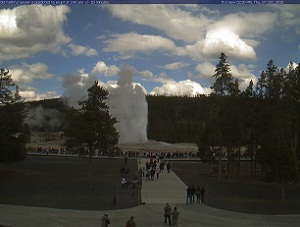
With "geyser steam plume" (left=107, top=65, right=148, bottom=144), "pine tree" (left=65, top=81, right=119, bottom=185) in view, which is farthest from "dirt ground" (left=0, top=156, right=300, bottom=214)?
"geyser steam plume" (left=107, top=65, right=148, bottom=144)

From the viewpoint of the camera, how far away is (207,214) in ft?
70.2

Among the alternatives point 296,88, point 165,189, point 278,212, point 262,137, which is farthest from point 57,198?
point 296,88

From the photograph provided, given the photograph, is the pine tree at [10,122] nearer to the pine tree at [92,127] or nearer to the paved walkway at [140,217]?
the pine tree at [92,127]

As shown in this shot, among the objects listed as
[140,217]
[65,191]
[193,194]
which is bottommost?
[140,217]

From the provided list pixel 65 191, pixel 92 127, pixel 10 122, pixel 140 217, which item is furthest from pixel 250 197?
pixel 10 122

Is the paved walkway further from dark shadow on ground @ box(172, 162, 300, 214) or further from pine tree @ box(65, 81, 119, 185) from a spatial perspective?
pine tree @ box(65, 81, 119, 185)

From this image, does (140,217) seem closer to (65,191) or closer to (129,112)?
(65,191)

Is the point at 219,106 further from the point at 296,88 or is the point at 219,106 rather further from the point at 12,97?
the point at 12,97

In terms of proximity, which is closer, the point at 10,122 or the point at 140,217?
the point at 140,217

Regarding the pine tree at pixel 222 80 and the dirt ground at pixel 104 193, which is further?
the pine tree at pixel 222 80

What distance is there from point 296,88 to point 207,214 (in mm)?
21571

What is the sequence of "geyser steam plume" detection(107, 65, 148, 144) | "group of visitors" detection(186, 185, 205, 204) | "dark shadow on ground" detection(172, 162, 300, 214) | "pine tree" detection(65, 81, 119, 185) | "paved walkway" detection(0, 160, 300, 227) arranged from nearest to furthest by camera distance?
1. "paved walkway" detection(0, 160, 300, 227)
2. "dark shadow on ground" detection(172, 162, 300, 214)
3. "group of visitors" detection(186, 185, 205, 204)
4. "pine tree" detection(65, 81, 119, 185)
5. "geyser steam plume" detection(107, 65, 148, 144)

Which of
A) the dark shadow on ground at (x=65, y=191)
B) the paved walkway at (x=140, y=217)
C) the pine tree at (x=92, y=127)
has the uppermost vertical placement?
the pine tree at (x=92, y=127)

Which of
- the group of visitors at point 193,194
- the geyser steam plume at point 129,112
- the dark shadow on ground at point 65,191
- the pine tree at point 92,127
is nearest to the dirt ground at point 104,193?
the dark shadow on ground at point 65,191
